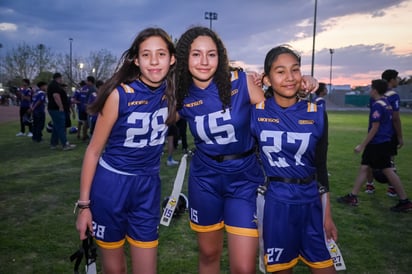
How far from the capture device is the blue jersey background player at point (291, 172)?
2572 millimetres

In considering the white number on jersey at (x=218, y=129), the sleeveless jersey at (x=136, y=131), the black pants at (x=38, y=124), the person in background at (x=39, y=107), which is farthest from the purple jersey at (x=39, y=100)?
the white number on jersey at (x=218, y=129)

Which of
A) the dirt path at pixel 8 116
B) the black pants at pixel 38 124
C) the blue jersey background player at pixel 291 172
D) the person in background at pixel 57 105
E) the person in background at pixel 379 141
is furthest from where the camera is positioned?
the dirt path at pixel 8 116

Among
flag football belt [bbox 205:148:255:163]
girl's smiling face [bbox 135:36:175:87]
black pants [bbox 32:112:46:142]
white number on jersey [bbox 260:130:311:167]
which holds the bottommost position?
black pants [bbox 32:112:46:142]

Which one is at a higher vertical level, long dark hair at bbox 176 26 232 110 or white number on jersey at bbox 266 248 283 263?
long dark hair at bbox 176 26 232 110

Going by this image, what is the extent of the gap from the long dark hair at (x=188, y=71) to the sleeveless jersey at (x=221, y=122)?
5 cm

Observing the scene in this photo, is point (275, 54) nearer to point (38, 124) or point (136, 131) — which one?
point (136, 131)

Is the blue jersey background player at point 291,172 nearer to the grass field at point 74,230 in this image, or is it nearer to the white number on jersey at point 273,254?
the white number on jersey at point 273,254

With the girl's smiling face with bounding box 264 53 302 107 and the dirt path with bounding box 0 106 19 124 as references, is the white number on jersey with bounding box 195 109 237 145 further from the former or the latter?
the dirt path with bounding box 0 106 19 124

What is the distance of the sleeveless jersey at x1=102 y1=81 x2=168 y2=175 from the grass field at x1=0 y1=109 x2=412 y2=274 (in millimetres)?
1763

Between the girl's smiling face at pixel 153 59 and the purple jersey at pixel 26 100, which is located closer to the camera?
the girl's smiling face at pixel 153 59

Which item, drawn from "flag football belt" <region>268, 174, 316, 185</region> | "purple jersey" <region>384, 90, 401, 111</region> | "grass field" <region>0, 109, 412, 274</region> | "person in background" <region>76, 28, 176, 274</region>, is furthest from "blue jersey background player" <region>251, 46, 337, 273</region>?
"purple jersey" <region>384, 90, 401, 111</region>

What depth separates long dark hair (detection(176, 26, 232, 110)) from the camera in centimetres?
291

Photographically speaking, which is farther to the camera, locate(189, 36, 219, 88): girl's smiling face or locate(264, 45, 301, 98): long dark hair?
locate(189, 36, 219, 88): girl's smiling face

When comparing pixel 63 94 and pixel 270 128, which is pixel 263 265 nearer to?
pixel 270 128
